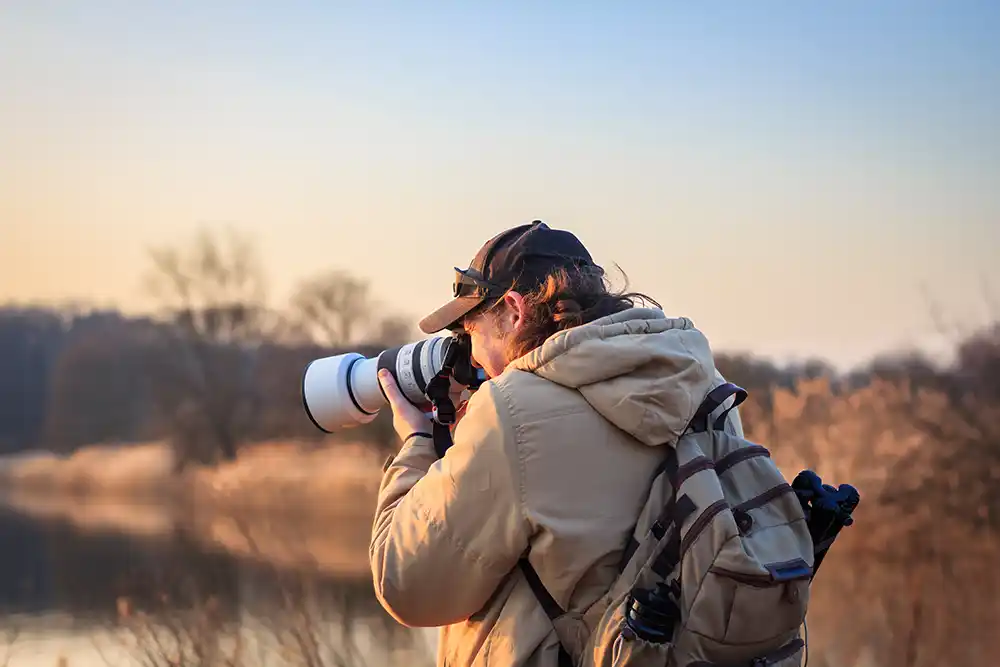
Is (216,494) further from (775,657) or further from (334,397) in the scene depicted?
(775,657)

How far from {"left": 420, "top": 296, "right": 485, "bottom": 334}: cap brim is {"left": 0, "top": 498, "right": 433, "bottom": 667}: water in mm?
1976

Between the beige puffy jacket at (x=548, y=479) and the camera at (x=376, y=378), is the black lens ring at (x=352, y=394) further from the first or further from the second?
the beige puffy jacket at (x=548, y=479)

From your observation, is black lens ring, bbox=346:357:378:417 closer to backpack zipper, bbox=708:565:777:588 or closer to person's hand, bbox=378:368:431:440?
person's hand, bbox=378:368:431:440

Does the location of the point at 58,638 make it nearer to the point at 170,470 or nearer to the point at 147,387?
the point at 170,470

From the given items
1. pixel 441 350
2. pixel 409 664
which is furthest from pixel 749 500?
pixel 409 664

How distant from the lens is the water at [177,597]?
3.82m

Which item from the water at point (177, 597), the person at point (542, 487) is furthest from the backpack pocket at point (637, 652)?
the water at point (177, 597)

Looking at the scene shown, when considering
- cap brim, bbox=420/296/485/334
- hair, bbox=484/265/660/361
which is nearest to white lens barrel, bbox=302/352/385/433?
cap brim, bbox=420/296/485/334

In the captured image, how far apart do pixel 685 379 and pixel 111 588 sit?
24.0 feet

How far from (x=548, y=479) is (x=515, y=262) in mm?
425

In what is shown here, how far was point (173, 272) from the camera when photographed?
18.3 m

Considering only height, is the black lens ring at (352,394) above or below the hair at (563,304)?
below

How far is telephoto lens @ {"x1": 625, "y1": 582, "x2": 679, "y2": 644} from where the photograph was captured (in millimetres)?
1557

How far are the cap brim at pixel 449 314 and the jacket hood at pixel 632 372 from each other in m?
0.27
